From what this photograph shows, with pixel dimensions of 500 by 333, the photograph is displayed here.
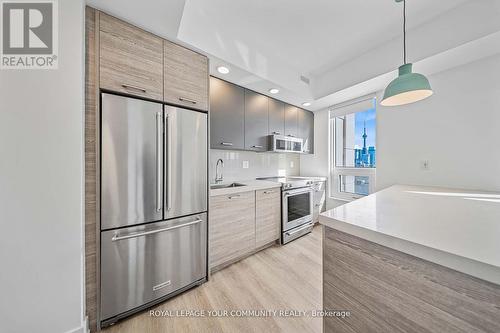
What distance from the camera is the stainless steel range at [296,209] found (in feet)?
8.44

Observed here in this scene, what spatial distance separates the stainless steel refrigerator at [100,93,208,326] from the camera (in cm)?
128

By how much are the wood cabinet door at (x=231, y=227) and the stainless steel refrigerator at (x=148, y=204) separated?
155mm

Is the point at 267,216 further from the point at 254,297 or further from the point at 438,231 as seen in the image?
the point at 438,231

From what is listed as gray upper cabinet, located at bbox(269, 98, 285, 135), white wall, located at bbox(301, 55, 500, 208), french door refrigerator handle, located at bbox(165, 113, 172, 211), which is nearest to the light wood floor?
french door refrigerator handle, located at bbox(165, 113, 172, 211)

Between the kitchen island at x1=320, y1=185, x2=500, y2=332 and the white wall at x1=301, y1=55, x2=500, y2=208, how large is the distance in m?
1.41

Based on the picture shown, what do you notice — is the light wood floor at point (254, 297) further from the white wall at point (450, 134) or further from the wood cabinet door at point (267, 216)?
the white wall at point (450, 134)

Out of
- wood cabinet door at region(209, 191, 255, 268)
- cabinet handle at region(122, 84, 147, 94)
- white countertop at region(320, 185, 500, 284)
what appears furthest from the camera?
wood cabinet door at region(209, 191, 255, 268)

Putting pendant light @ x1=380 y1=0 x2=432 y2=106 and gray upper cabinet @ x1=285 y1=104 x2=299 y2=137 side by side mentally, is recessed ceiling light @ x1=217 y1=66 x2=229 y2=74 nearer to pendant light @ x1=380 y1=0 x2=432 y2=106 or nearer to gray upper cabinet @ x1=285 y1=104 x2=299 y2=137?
gray upper cabinet @ x1=285 y1=104 x2=299 y2=137

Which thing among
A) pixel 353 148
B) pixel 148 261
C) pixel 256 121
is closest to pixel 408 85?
pixel 256 121

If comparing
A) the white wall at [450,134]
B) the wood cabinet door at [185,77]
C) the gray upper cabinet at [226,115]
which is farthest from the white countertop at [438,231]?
the gray upper cabinet at [226,115]

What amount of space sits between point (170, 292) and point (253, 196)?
1260mm

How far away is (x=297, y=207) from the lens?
2812 mm

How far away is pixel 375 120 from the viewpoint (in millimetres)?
2703

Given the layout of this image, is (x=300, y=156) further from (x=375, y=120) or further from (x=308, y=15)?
(x=308, y=15)
